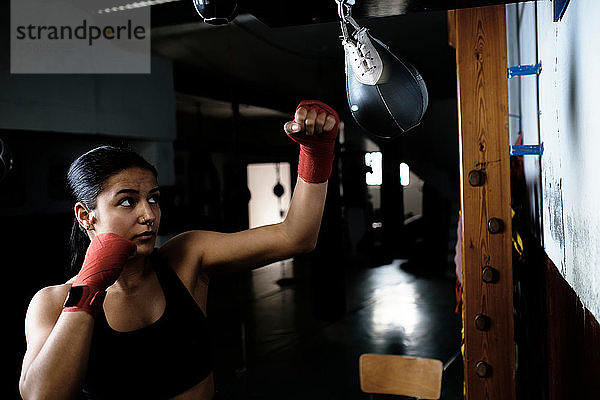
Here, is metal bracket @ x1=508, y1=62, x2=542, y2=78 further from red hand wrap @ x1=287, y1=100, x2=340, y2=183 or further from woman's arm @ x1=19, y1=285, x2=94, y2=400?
woman's arm @ x1=19, y1=285, x2=94, y2=400

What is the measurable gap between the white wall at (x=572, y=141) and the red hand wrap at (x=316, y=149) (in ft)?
1.76

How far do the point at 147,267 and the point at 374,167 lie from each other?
2.95 meters

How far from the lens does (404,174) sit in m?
4.23

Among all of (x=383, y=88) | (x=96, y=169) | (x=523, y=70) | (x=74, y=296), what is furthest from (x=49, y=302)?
(x=523, y=70)

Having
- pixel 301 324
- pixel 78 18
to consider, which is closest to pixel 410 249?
pixel 301 324

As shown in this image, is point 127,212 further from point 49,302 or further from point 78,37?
point 78,37

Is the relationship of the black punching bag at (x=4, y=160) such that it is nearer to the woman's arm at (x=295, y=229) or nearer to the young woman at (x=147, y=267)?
the young woman at (x=147, y=267)

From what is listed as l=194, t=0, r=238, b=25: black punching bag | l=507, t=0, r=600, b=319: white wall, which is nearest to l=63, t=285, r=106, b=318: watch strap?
l=194, t=0, r=238, b=25: black punching bag

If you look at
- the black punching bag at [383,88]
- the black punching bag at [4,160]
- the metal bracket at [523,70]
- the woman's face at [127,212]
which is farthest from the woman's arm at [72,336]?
the black punching bag at [4,160]

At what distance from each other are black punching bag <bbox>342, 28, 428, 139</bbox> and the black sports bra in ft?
2.24

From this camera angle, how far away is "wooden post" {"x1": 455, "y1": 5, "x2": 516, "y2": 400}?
172 centimetres

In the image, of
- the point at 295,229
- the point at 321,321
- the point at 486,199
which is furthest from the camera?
A: the point at 321,321

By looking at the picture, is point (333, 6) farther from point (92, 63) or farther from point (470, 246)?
point (92, 63)

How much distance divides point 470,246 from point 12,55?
10.4ft
